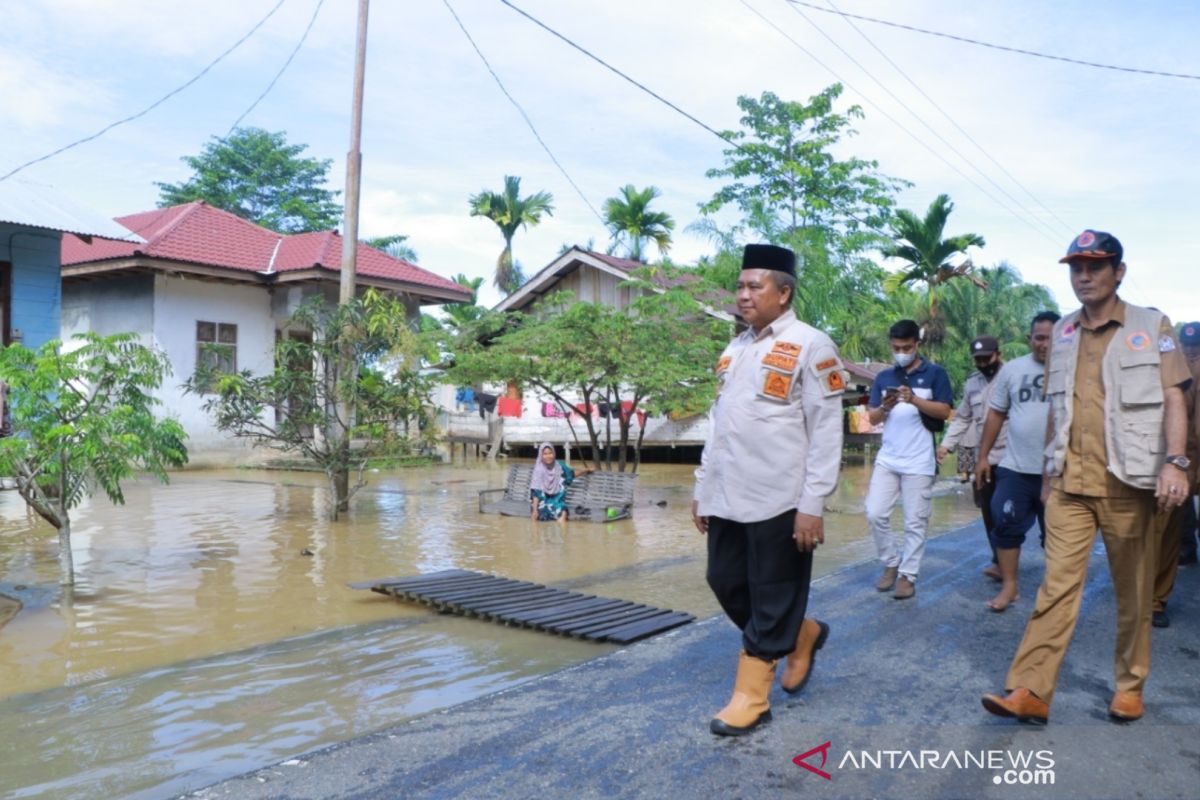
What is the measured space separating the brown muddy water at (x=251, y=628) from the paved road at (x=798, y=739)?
0.67m

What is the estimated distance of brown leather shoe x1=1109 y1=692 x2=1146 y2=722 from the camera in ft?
12.8

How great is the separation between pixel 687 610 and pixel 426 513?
286 inches

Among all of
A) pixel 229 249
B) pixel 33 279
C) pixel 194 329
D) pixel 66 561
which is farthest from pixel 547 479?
pixel 229 249

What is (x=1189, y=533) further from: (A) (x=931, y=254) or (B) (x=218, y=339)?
(A) (x=931, y=254)

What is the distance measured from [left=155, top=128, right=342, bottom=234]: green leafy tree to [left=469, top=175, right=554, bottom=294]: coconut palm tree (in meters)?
6.34

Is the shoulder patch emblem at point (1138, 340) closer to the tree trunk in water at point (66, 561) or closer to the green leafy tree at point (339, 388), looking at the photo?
the tree trunk in water at point (66, 561)

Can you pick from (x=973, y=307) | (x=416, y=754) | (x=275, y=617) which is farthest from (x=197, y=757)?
(x=973, y=307)

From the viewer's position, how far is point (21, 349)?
279 inches

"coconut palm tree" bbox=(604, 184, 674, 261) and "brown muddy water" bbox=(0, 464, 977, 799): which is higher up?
"coconut palm tree" bbox=(604, 184, 674, 261)

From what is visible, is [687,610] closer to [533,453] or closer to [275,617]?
[275,617]

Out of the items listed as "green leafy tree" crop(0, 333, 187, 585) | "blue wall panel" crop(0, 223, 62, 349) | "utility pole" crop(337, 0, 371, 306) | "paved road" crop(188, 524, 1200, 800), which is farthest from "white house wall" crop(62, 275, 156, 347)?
"paved road" crop(188, 524, 1200, 800)

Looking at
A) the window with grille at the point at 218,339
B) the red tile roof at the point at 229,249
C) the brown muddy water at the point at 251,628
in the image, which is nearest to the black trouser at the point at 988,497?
the brown muddy water at the point at 251,628

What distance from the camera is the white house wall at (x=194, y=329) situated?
1988cm

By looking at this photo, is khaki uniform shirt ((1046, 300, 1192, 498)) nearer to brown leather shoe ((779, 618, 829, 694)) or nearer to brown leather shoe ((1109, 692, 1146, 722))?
brown leather shoe ((1109, 692, 1146, 722))
